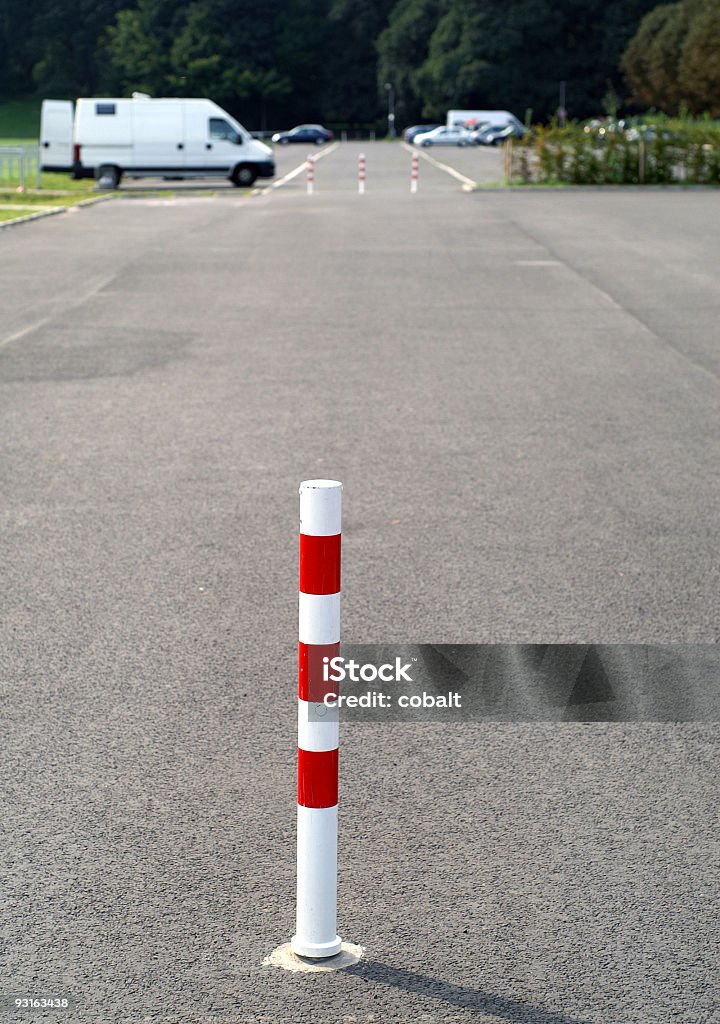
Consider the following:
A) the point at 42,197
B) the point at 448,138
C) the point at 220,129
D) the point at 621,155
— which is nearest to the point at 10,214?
the point at 42,197

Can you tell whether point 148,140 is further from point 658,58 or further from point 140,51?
point 140,51

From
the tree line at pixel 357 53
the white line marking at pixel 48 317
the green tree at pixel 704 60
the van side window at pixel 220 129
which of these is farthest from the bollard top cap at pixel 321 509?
the tree line at pixel 357 53

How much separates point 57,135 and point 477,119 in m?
66.9

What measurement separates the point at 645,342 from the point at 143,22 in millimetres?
114900

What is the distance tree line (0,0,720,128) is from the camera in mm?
110188

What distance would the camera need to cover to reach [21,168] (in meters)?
38.6

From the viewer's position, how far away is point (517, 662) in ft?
18.0

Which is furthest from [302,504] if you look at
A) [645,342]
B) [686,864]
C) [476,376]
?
[645,342]

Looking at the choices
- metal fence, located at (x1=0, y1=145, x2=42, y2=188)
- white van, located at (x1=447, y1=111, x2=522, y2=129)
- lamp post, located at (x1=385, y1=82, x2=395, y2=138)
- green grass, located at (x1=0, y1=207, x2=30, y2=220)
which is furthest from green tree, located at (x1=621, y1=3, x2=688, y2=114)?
green grass, located at (x1=0, y1=207, x2=30, y2=220)

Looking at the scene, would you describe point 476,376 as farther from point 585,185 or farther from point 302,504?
point 585,185

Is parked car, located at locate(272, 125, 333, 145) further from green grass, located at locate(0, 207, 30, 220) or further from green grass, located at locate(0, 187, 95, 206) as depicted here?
green grass, located at locate(0, 207, 30, 220)

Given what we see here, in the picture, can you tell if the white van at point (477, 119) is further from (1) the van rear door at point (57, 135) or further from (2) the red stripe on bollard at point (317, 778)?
(2) the red stripe on bollard at point (317, 778)

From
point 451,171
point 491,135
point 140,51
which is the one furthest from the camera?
point 140,51

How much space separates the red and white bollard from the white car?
301 feet
